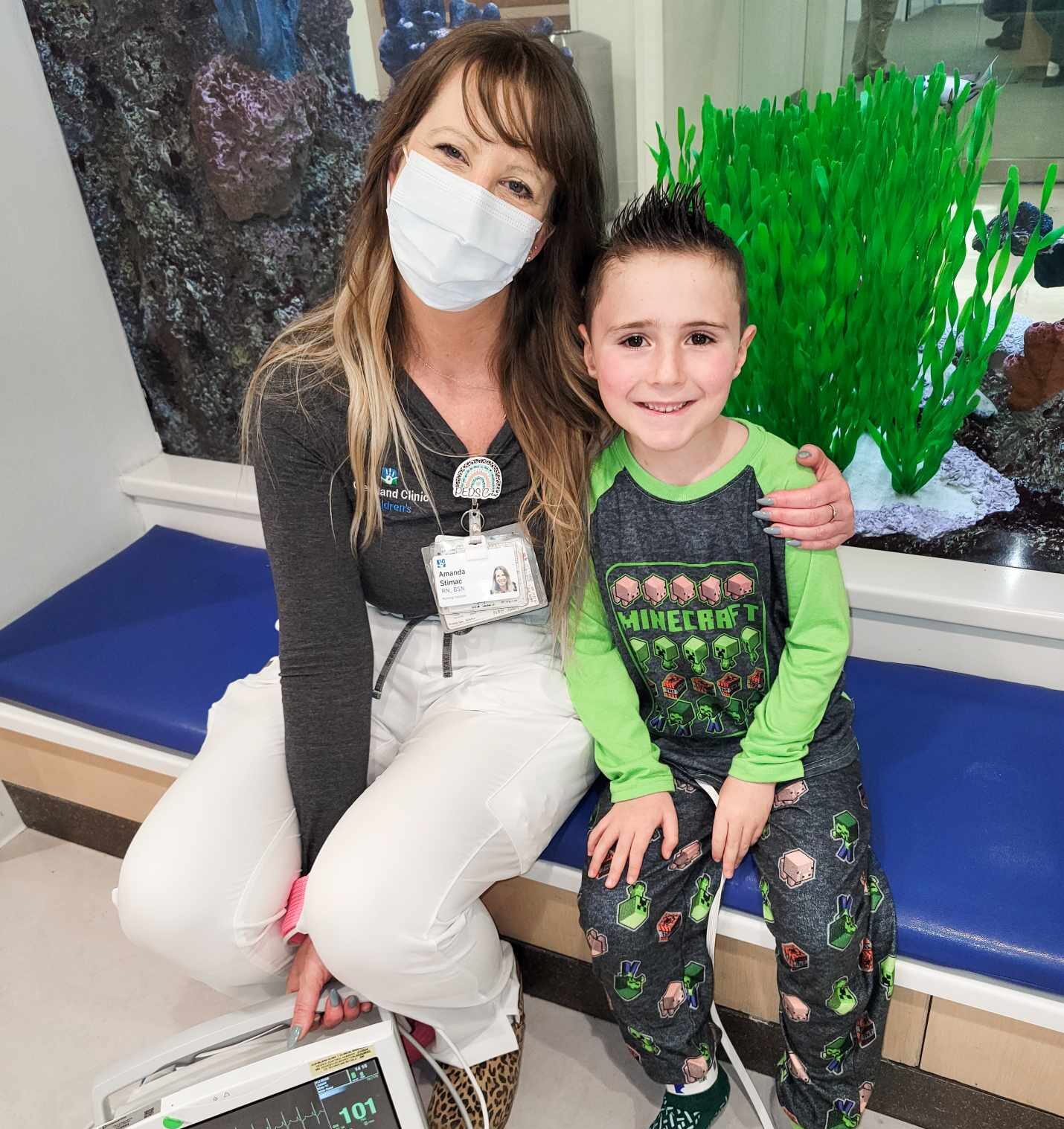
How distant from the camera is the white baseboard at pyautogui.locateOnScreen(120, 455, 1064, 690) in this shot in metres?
1.60

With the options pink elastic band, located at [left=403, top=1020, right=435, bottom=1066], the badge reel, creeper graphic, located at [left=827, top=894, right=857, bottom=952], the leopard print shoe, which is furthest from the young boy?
pink elastic band, located at [left=403, top=1020, right=435, bottom=1066]

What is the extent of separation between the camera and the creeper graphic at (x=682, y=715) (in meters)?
1.38

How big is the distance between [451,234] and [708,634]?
2.07 ft

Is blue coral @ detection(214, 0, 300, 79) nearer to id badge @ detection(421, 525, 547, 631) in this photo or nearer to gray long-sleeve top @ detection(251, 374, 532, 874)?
gray long-sleeve top @ detection(251, 374, 532, 874)

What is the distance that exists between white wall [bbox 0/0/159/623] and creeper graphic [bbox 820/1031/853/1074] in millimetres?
1854

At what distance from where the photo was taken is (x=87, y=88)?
6.81ft

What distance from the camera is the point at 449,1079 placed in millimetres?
1429

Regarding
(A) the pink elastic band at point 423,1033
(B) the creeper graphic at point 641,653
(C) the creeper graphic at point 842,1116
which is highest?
(B) the creeper graphic at point 641,653

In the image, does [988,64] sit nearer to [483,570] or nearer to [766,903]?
[483,570]

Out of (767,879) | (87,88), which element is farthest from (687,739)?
(87,88)

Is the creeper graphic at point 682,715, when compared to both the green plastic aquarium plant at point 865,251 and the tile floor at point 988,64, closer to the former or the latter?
the green plastic aquarium plant at point 865,251

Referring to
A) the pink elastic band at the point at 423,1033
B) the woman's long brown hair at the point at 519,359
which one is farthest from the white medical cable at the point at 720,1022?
the pink elastic band at the point at 423,1033

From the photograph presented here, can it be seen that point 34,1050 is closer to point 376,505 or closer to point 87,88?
point 376,505

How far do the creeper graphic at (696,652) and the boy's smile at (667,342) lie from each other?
290 mm
